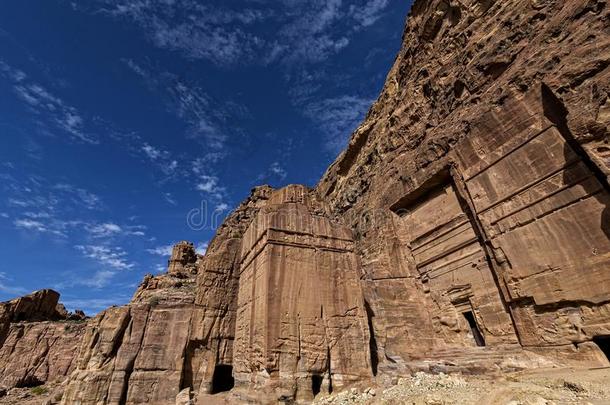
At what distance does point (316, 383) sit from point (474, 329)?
678 cm

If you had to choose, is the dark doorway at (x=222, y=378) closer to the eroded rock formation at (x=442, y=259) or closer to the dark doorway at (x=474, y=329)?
the eroded rock formation at (x=442, y=259)

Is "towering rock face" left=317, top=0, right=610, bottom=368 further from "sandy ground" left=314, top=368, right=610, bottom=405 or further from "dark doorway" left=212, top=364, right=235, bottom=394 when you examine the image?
"dark doorway" left=212, top=364, right=235, bottom=394

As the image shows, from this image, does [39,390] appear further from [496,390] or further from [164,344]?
[496,390]

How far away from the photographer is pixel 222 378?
52.2 ft

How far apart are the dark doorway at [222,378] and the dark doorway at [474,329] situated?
36.2ft

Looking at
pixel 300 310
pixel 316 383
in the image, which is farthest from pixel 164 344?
pixel 316 383

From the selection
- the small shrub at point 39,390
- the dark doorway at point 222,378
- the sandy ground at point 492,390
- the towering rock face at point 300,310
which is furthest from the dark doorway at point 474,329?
the small shrub at point 39,390

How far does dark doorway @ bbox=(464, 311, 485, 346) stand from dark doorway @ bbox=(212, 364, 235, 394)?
11.0m

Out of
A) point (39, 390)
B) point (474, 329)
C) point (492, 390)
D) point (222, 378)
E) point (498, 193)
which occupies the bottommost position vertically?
point (492, 390)

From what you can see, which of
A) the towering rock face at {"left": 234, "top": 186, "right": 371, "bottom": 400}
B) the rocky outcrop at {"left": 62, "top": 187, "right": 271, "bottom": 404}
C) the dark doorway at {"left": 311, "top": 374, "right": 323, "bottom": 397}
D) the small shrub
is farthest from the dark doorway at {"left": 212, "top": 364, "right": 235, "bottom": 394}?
the small shrub

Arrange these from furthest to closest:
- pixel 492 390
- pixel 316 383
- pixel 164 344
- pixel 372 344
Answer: pixel 164 344
pixel 372 344
pixel 316 383
pixel 492 390

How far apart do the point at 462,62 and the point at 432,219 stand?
7.62 meters

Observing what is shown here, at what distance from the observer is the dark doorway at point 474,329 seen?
38.1ft

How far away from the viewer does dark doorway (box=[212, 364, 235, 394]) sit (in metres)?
15.4
